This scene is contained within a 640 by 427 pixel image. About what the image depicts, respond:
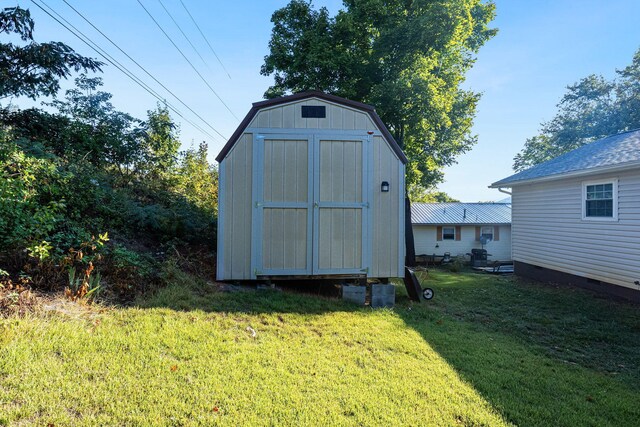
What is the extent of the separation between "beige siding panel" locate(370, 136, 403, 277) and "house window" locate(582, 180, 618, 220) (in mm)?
5559

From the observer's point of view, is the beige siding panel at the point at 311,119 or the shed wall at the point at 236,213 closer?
the shed wall at the point at 236,213

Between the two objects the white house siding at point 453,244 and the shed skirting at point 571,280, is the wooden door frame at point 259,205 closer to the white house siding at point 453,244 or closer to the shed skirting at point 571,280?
the shed skirting at point 571,280

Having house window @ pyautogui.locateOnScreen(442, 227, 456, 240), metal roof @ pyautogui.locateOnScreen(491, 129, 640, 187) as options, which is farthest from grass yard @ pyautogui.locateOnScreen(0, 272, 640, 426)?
house window @ pyautogui.locateOnScreen(442, 227, 456, 240)

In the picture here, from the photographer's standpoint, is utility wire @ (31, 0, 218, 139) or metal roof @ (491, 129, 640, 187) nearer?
utility wire @ (31, 0, 218, 139)

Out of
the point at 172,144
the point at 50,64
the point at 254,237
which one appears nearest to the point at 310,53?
the point at 172,144

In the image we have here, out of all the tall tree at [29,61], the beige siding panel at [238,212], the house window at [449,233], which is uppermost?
the tall tree at [29,61]

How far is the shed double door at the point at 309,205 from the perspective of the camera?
213 inches

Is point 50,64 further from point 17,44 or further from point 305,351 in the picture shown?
point 305,351

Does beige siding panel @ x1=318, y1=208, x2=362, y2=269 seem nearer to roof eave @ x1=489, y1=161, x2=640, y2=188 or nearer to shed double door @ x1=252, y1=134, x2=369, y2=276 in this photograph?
shed double door @ x1=252, y1=134, x2=369, y2=276

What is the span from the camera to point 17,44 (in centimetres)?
694

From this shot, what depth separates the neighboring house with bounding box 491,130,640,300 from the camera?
22.3 feet

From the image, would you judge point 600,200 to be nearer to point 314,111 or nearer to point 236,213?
point 314,111

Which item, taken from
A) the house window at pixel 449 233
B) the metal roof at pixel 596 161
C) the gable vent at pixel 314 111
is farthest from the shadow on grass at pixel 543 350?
the house window at pixel 449 233

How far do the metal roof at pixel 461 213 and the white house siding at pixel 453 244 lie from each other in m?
0.39
